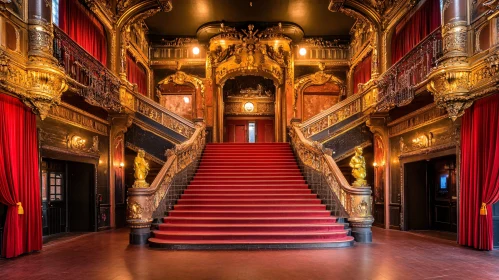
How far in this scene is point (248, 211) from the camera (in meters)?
9.05

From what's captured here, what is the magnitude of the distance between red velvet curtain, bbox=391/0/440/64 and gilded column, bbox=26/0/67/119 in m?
8.26

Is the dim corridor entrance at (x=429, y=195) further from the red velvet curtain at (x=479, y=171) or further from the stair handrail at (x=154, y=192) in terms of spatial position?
the stair handrail at (x=154, y=192)

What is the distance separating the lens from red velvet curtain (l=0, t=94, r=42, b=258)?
6.98 m

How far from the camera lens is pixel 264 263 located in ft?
21.4

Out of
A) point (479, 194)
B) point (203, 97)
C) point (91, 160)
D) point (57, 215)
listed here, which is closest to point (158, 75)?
point (203, 97)

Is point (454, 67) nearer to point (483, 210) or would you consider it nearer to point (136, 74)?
point (483, 210)

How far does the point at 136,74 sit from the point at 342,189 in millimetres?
9270

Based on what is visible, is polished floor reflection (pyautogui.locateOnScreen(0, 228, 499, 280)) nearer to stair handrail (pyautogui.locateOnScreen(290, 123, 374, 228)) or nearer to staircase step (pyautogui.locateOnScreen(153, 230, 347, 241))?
staircase step (pyautogui.locateOnScreen(153, 230, 347, 241))

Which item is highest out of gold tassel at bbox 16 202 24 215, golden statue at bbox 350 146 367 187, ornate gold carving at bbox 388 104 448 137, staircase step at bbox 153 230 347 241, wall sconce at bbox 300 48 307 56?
wall sconce at bbox 300 48 307 56

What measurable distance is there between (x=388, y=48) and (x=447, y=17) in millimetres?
4214

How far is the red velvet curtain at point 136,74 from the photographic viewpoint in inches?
551

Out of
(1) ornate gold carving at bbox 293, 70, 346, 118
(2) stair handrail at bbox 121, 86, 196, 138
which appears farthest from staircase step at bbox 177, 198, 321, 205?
(1) ornate gold carving at bbox 293, 70, 346, 118

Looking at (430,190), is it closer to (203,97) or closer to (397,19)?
(397,19)

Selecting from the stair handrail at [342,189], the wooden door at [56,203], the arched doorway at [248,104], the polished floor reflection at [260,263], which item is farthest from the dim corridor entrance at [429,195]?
the wooden door at [56,203]
